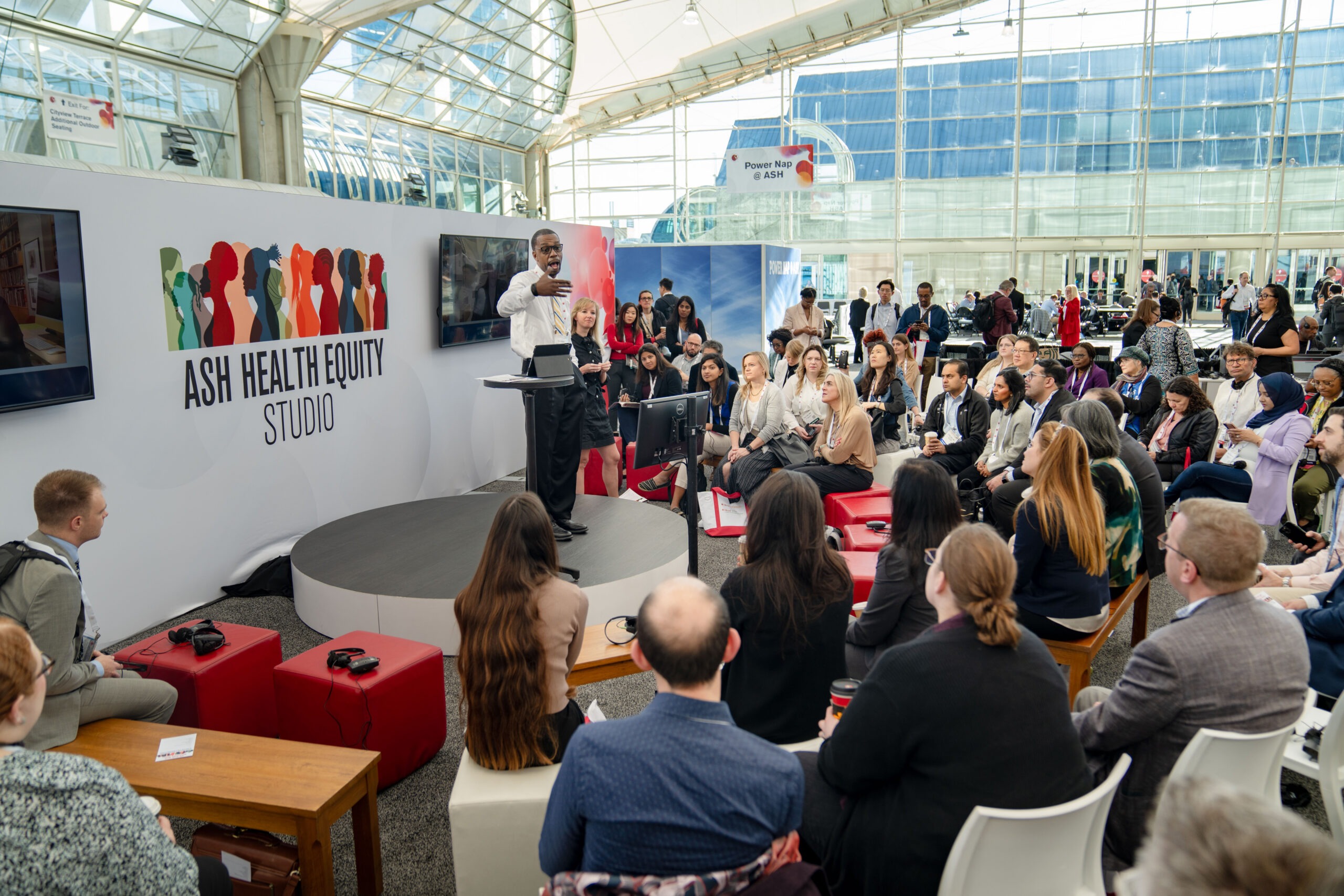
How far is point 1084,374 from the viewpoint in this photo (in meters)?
7.70

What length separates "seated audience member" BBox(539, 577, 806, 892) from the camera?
159 cm

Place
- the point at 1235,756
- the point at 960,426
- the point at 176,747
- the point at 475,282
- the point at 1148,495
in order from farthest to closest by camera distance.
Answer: the point at 475,282 < the point at 960,426 < the point at 1148,495 < the point at 176,747 < the point at 1235,756

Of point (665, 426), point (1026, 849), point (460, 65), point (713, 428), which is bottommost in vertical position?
point (1026, 849)

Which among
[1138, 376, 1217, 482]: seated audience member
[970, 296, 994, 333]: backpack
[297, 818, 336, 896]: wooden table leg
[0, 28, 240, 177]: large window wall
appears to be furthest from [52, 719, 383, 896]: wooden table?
[970, 296, 994, 333]: backpack

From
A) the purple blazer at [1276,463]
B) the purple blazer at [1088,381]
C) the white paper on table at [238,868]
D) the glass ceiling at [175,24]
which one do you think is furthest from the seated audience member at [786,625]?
the glass ceiling at [175,24]

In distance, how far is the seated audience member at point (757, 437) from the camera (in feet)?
22.7

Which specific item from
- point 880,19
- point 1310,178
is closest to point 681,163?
point 880,19

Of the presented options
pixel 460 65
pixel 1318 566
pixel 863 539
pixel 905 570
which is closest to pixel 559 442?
pixel 863 539

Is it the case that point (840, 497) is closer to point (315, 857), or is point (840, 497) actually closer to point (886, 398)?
point (886, 398)

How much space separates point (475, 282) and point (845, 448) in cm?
365

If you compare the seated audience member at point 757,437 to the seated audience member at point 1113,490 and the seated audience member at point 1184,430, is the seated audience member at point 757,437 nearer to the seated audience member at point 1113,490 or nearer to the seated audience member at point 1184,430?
the seated audience member at point 1184,430

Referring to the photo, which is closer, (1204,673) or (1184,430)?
(1204,673)

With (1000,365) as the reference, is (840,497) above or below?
below

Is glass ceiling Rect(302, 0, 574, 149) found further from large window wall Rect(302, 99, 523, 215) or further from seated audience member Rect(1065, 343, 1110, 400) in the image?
seated audience member Rect(1065, 343, 1110, 400)
